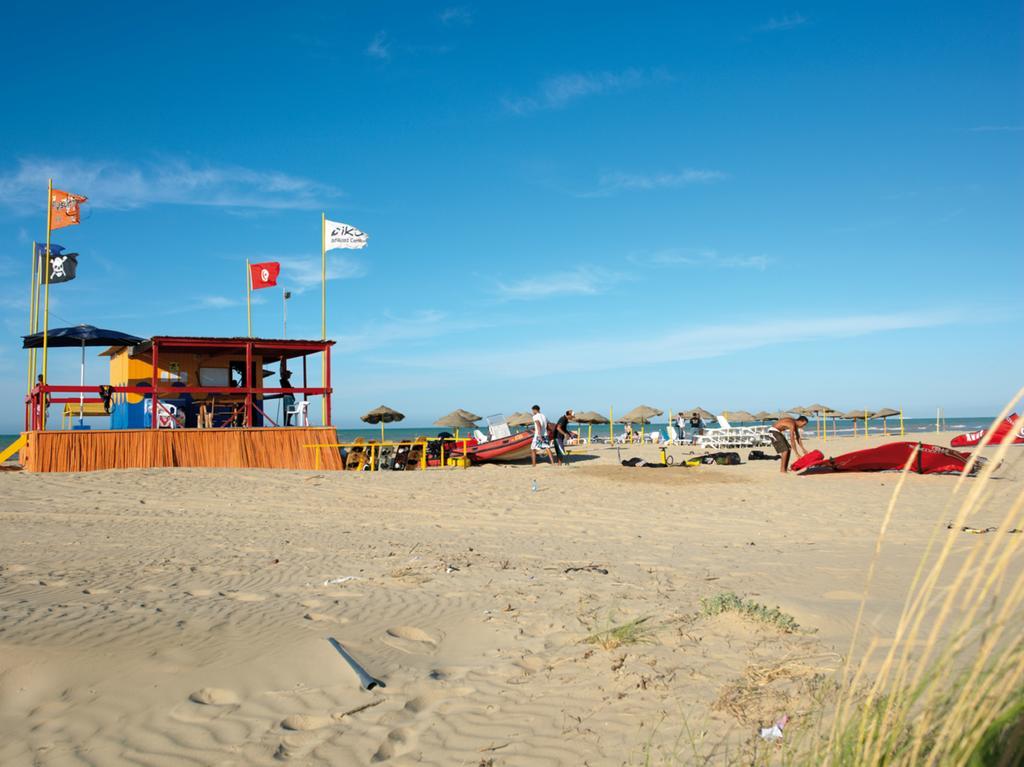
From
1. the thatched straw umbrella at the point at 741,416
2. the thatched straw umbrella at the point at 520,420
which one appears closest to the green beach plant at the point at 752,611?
the thatched straw umbrella at the point at 520,420

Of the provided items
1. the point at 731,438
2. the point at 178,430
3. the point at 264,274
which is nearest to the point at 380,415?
the point at 264,274

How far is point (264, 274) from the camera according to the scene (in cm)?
2141

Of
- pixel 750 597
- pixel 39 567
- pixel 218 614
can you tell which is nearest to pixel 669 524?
pixel 750 597

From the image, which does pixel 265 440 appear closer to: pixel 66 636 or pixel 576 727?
pixel 66 636

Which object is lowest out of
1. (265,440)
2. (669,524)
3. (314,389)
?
(669,524)

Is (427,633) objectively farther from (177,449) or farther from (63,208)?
(63,208)

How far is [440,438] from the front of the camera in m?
20.2

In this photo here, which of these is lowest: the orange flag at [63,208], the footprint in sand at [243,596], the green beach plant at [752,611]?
the footprint in sand at [243,596]

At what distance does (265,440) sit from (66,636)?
1302 centimetres

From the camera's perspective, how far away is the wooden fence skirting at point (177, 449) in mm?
15031

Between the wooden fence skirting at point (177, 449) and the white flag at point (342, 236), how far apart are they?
5.92 meters

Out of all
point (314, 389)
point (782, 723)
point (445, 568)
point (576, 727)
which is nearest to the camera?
point (782, 723)

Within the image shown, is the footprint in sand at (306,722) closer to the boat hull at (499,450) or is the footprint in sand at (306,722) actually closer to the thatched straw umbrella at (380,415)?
the boat hull at (499,450)

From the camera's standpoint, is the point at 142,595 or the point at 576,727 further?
the point at 142,595
